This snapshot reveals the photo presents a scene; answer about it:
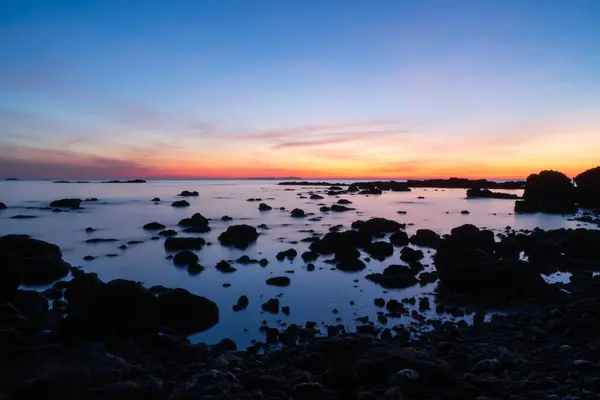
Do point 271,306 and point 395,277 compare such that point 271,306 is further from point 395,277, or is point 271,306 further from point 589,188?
point 589,188

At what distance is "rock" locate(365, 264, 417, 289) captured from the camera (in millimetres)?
18141

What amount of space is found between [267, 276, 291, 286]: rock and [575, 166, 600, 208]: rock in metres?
65.2

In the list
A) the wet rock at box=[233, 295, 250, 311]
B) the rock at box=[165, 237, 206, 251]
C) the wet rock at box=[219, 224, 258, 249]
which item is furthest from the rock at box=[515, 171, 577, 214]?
the wet rock at box=[233, 295, 250, 311]

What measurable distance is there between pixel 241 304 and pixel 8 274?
819cm

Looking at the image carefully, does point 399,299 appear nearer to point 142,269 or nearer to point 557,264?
point 557,264

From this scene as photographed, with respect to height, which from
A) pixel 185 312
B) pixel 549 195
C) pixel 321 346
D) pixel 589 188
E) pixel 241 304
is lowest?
pixel 241 304

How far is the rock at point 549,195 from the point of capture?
60.4 m

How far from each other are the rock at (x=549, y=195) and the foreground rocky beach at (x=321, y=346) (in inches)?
1915

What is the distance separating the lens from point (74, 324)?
11.0 m

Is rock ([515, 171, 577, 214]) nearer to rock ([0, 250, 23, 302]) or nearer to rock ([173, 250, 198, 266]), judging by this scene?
rock ([173, 250, 198, 266])

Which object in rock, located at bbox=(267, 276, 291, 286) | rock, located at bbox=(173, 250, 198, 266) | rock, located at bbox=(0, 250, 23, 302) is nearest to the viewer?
rock, located at bbox=(0, 250, 23, 302)

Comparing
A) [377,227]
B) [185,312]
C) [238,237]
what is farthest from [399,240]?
[185,312]

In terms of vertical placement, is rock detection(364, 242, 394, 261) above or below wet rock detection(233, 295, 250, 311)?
above

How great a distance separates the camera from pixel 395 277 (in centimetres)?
1861
